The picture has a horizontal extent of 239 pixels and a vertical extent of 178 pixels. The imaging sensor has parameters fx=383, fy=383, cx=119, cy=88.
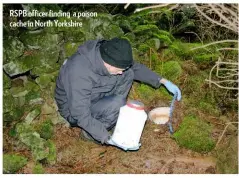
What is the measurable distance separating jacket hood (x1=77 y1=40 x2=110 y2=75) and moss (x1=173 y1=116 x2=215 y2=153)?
1.23 m

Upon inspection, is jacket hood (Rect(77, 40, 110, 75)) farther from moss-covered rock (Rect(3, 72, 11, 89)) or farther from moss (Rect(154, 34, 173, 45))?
moss (Rect(154, 34, 173, 45))

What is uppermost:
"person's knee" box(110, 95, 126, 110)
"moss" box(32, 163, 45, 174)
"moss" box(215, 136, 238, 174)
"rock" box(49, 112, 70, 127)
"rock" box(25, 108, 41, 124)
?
"person's knee" box(110, 95, 126, 110)

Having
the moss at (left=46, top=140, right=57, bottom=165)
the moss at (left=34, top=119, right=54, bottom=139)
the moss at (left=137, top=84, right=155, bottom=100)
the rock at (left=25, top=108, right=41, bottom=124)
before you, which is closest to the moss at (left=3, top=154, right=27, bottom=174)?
the moss at (left=46, top=140, right=57, bottom=165)

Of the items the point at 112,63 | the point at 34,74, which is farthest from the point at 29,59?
the point at 112,63

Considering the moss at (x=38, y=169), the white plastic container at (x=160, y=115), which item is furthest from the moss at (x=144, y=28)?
the moss at (x=38, y=169)

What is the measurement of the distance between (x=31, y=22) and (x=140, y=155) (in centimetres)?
189

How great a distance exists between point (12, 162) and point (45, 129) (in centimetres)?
55

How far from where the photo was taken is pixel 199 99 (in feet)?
15.9

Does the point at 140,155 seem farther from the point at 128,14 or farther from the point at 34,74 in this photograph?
the point at 128,14

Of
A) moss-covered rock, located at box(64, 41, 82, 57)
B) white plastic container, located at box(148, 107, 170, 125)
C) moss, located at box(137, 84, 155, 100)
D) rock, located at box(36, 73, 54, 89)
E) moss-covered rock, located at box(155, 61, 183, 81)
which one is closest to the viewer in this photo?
rock, located at box(36, 73, 54, 89)

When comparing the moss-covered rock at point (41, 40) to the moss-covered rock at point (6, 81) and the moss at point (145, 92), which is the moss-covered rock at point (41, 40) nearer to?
the moss-covered rock at point (6, 81)

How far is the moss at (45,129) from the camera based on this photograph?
4.23 m

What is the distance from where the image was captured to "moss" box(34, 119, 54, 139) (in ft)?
13.9

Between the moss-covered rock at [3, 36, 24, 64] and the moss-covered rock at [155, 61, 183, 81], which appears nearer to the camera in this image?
the moss-covered rock at [3, 36, 24, 64]
